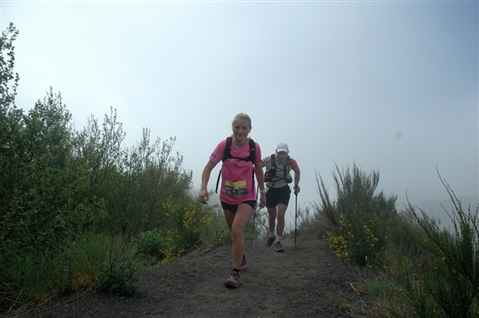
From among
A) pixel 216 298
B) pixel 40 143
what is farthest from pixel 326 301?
pixel 40 143

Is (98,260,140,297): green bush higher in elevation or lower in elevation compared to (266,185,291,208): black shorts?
lower

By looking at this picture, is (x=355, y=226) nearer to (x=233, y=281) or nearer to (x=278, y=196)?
(x=278, y=196)

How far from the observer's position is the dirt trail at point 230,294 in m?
3.83

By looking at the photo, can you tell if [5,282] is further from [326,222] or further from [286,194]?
[326,222]

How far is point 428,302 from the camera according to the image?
10.1ft

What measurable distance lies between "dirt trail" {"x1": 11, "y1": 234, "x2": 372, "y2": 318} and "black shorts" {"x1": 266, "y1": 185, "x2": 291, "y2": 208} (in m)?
1.30

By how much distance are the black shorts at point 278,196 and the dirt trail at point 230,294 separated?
1300mm

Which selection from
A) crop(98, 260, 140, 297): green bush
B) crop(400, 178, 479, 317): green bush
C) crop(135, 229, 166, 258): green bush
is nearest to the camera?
crop(400, 178, 479, 317): green bush

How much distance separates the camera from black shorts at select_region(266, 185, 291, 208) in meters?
7.34

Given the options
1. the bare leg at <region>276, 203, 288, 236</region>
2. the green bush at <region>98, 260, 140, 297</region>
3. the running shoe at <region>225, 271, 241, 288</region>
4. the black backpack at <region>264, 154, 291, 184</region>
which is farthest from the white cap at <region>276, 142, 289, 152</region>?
the green bush at <region>98, 260, 140, 297</region>

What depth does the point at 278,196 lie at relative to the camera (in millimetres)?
7375

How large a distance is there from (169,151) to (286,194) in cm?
630

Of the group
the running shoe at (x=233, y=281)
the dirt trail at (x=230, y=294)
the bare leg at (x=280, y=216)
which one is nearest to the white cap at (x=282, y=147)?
the bare leg at (x=280, y=216)

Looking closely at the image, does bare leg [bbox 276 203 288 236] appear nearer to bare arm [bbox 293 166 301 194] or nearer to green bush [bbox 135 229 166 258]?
bare arm [bbox 293 166 301 194]
